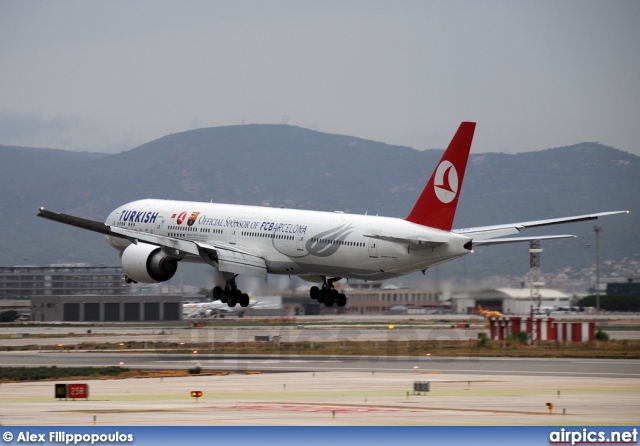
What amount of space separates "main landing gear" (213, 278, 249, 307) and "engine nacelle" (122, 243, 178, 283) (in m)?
3.82

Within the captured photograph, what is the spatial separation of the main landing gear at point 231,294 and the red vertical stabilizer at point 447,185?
48.1ft

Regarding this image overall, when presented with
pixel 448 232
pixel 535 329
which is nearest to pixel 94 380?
pixel 448 232

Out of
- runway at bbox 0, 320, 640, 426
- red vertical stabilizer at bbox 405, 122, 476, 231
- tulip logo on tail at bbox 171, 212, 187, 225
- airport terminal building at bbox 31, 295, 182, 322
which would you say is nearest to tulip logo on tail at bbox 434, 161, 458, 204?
red vertical stabilizer at bbox 405, 122, 476, 231

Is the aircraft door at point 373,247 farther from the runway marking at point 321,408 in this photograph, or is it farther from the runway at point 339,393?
the runway marking at point 321,408

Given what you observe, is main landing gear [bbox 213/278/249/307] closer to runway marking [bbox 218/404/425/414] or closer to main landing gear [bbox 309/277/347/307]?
main landing gear [bbox 309/277/347/307]

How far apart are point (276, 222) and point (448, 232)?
11.9 m

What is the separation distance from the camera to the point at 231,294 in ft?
223

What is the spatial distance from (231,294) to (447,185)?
16.9 meters

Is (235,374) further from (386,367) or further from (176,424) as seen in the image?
(176,424)

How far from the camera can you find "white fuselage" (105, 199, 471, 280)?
194 feet

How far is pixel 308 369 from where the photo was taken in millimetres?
50688

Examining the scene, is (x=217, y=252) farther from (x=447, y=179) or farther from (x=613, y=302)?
(x=613, y=302)

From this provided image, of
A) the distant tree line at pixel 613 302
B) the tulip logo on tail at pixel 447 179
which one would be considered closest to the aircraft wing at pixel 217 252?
the tulip logo on tail at pixel 447 179

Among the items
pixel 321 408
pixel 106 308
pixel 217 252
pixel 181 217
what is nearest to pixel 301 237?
pixel 217 252
